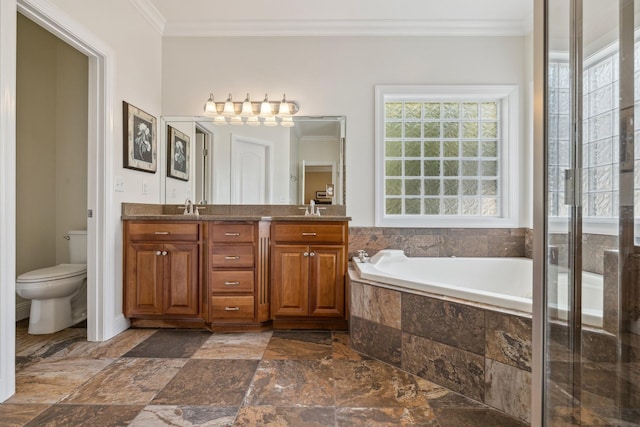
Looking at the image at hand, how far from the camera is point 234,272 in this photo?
93.4 inches

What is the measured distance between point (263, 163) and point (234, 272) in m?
1.05

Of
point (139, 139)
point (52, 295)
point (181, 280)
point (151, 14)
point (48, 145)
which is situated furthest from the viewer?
point (48, 145)

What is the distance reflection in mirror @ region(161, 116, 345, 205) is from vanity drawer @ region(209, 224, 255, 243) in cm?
59

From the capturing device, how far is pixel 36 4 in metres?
1.67

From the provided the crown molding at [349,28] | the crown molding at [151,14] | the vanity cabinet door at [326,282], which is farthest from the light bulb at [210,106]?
the vanity cabinet door at [326,282]

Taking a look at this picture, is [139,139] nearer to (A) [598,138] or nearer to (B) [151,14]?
(B) [151,14]

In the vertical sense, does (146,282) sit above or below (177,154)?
below

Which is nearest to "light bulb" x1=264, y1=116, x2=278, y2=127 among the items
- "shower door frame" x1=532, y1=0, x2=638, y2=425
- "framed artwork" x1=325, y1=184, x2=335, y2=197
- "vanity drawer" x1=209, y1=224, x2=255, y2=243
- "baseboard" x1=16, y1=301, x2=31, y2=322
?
"framed artwork" x1=325, y1=184, x2=335, y2=197

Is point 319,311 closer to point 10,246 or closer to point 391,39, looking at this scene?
point 10,246

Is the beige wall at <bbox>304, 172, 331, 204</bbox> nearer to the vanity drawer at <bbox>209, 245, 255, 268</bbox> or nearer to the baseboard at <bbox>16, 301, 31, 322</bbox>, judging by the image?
the vanity drawer at <bbox>209, 245, 255, 268</bbox>

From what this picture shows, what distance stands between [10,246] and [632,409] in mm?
2458

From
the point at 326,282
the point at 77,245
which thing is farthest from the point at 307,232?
the point at 77,245

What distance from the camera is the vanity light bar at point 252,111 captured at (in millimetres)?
2844

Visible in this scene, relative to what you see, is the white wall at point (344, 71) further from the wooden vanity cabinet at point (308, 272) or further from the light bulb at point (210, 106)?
the wooden vanity cabinet at point (308, 272)
